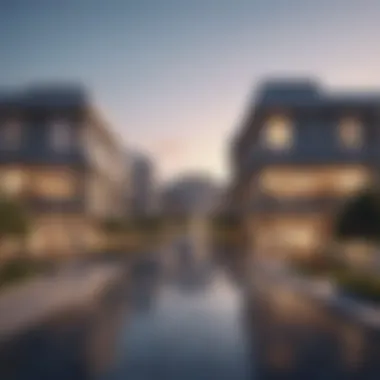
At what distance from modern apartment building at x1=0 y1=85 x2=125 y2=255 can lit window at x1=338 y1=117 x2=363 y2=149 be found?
421 inches

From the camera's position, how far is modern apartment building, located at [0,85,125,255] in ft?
48.9

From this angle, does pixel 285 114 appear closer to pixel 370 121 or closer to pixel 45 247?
pixel 370 121

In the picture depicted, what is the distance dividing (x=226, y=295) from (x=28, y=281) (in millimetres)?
4943

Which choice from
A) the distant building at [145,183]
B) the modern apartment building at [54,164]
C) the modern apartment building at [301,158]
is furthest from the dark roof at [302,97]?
the distant building at [145,183]

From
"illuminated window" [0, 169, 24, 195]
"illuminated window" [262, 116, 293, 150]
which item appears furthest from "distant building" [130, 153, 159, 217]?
"illuminated window" [0, 169, 24, 195]

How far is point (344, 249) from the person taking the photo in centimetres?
1597

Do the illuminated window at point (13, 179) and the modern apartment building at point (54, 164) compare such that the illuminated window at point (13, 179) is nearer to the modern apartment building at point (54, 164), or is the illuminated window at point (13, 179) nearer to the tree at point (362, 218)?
the modern apartment building at point (54, 164)

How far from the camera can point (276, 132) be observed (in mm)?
25000

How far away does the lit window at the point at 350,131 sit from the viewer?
76.3 ft

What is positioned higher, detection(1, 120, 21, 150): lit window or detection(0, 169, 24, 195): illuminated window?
detection(1, 120, 21, 150): lit window

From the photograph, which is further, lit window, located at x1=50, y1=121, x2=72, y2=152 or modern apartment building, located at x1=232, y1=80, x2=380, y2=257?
modern apartment building, located at x1=232, y1=80, x2=380, y2=257

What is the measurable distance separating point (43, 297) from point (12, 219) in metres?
1.86

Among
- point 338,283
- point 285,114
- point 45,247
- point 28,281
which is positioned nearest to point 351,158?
point 285,114

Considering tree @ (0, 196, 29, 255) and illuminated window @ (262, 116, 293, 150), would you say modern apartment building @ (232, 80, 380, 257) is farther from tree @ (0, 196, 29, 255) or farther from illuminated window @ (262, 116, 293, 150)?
tree @ (0, 196, 29, 255)
